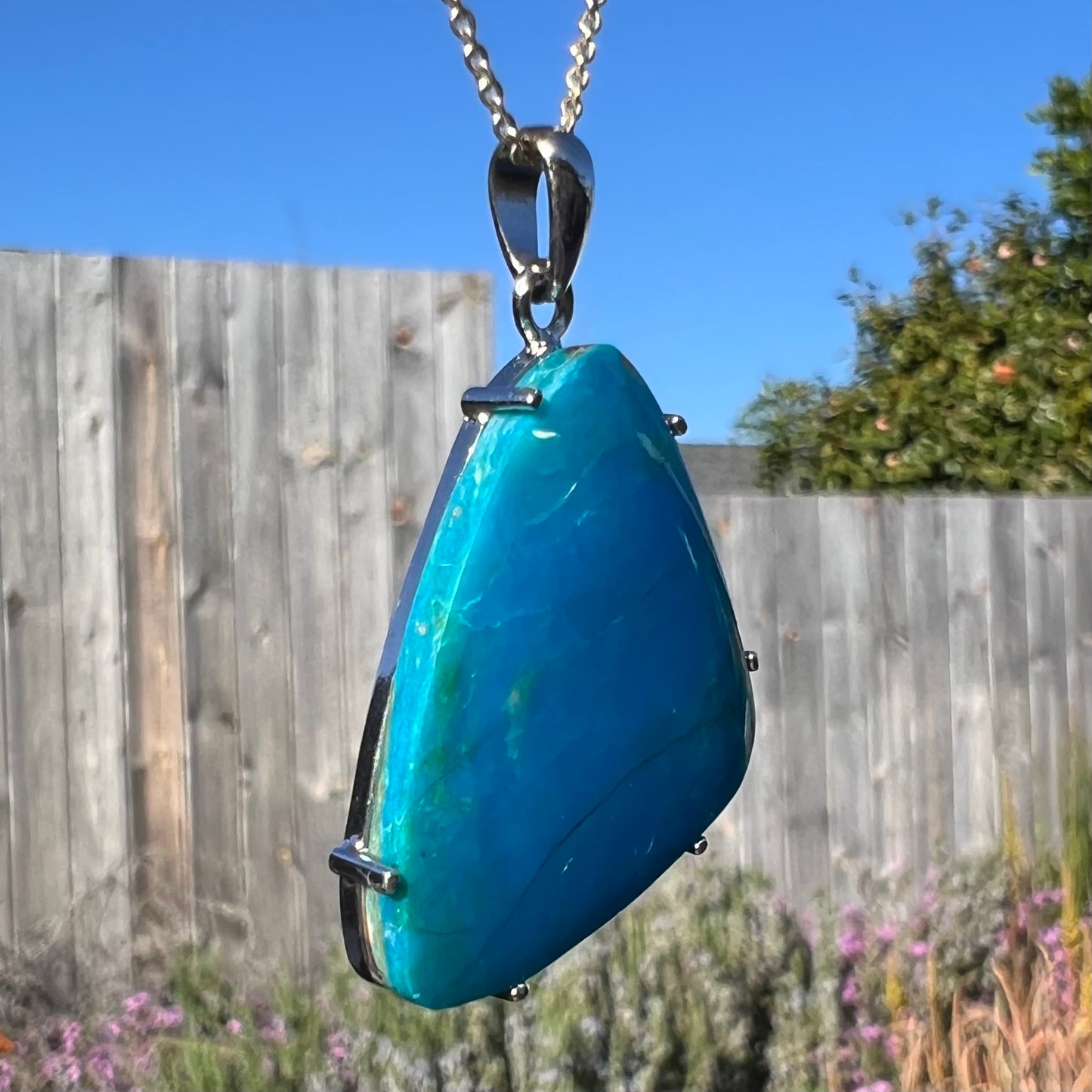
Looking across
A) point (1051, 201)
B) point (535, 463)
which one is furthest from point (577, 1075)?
point (1051, 201)

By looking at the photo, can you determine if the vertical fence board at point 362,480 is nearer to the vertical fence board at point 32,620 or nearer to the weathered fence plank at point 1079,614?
the vertical fence board at point 32,620

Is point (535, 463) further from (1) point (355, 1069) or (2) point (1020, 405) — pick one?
(2) point (1020, 405)

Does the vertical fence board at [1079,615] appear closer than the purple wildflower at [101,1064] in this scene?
No

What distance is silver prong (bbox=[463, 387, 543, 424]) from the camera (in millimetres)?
958

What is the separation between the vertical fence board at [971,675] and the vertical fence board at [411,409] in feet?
4.60

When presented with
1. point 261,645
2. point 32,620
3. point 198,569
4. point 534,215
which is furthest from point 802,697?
point 534,215

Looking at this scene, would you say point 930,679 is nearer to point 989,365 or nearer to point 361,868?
point 989,365

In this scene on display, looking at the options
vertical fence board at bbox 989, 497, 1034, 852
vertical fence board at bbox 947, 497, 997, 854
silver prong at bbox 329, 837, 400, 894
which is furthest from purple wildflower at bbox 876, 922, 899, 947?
silver prong at bbox 329, 837, 400, 894

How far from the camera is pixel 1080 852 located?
3.24 meters

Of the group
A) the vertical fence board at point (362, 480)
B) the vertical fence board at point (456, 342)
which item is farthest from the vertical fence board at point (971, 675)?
the vertical fence board at point (362, 480)

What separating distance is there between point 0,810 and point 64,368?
0.78 meters

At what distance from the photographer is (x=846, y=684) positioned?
308cm

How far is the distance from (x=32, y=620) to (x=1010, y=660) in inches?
91.0

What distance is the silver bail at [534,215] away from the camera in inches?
39.4
